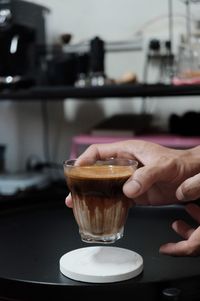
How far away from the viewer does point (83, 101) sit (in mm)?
1584

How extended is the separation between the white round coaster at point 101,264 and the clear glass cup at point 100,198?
0.03 m

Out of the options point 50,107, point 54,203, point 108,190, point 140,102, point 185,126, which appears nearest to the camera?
point 108,190

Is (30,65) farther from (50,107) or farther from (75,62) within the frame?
(50,107)

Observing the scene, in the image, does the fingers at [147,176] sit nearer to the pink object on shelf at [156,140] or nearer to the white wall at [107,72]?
the pink object on shelf at [156,140]

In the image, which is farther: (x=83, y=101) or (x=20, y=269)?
(x=83, y=101)

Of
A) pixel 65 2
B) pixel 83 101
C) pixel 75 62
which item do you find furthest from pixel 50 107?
pixel 65 2

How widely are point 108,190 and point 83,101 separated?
3.54ft

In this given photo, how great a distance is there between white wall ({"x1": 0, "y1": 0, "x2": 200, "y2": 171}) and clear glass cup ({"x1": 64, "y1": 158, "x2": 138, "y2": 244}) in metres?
0.91

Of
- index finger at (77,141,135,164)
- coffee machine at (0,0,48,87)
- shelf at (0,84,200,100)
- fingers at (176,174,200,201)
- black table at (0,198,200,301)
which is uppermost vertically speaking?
coffee machine at (0,0,48,87)

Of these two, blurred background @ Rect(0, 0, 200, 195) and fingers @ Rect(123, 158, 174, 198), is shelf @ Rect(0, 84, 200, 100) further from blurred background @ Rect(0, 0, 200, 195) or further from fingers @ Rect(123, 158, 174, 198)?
fingers @ Rect(123, 158, 174, 198)

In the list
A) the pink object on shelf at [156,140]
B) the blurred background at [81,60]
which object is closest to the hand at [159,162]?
the pink object on shelf at [156,140]

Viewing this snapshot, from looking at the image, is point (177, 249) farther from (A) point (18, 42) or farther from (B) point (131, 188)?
(A) point (18, 42)

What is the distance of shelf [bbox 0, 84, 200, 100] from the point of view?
1112mm

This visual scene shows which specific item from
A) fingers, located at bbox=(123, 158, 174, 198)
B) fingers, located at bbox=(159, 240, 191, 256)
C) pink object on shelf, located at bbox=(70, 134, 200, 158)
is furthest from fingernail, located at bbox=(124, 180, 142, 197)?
pink object on shelf, located at bbox=(70, 134, 200, 158)
